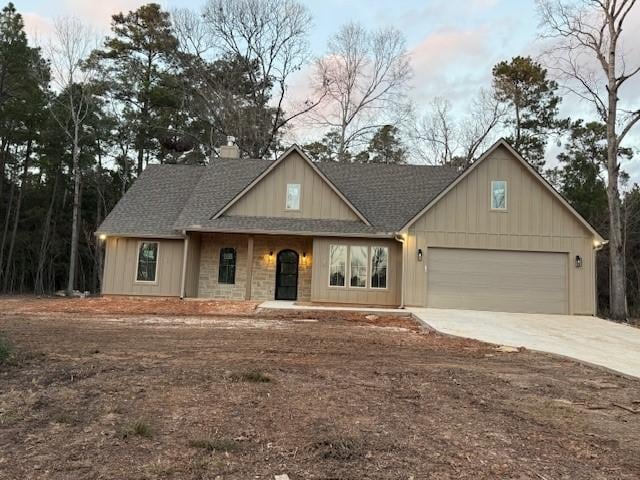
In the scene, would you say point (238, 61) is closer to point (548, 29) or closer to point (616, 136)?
point (548, 29)

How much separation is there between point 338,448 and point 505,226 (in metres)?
12.1

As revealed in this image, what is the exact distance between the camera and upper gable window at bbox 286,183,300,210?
1545 centimetres

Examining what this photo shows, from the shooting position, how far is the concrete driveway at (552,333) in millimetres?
7273

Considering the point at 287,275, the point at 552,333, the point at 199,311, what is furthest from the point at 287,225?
the point at 552,333

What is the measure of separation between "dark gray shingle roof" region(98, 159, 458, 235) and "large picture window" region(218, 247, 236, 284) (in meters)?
1.32

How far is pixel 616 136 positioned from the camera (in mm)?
16188

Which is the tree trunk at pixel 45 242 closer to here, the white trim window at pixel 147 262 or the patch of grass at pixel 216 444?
the white trim window at pixel 147 262

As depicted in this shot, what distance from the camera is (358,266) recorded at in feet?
48.6

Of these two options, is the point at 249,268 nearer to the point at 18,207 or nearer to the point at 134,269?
the point at 134,269

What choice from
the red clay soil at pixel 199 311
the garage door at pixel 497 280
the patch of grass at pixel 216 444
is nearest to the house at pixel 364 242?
the garage door at pixel 497 280

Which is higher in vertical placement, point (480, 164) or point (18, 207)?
point (480, 164)

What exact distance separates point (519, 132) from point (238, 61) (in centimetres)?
1616

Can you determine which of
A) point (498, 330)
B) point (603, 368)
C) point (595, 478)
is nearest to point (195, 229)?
point (498, 330)

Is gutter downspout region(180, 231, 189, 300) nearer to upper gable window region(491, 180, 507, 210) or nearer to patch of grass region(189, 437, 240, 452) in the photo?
upper gable window region(491, 180, 507, 210)
